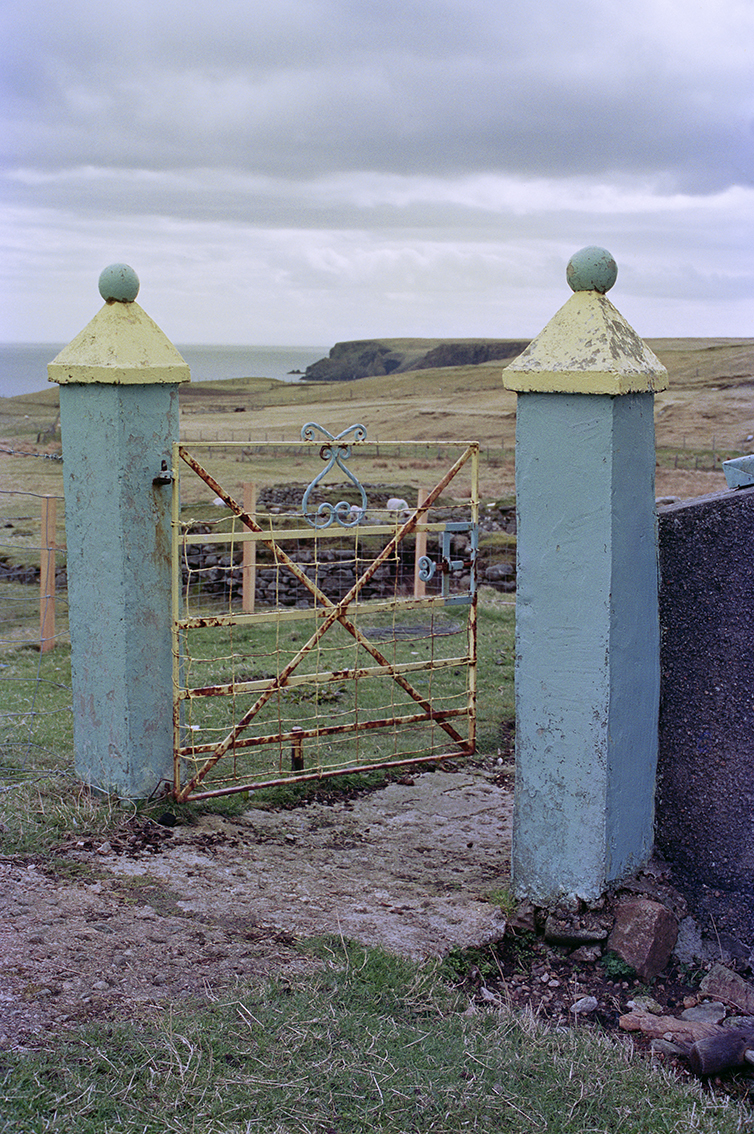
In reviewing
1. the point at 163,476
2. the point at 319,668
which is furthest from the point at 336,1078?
the point at 319,668

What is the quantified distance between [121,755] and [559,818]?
2.36 meters

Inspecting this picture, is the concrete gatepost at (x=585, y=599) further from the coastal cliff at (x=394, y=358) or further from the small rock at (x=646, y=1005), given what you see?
the coastal cliff at (x=394, y=358)

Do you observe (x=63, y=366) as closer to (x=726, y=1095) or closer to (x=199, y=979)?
(x=199, y=979)

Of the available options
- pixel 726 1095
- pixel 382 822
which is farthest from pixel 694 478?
pixel 726 1095

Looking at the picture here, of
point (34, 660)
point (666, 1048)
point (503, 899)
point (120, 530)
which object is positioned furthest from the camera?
point (34, 660)

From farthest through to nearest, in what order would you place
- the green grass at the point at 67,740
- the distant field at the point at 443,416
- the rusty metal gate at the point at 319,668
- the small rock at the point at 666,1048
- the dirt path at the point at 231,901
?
the distant field at the point at 443,416, the rusty metal gate at the point at 319,668, the green grass at the point at 67,740, the dirt path at the point at 231,901, the small rock at the point at 666,1048

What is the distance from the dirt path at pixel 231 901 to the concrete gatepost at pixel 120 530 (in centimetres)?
56

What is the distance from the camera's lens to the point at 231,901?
13.9ft

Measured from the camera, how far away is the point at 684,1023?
11.3 feet

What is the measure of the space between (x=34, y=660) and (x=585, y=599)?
6.89 metres

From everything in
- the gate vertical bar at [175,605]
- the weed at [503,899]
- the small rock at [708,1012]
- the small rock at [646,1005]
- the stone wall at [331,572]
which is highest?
the gate vertical bar at [175,605]

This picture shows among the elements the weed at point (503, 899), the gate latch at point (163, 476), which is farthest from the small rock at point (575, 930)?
the gate latch at point (163, 476)

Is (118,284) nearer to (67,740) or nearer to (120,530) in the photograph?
(120,530)

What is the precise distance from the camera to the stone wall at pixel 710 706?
3934mm
